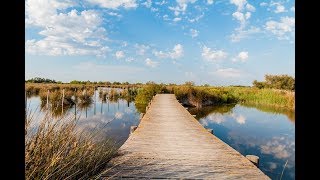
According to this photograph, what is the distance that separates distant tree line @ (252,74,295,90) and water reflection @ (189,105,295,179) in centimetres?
2635

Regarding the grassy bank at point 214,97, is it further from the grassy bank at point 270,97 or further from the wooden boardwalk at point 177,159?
the wooden boardwalk at point 177,159

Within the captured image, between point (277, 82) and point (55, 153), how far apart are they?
49128mm

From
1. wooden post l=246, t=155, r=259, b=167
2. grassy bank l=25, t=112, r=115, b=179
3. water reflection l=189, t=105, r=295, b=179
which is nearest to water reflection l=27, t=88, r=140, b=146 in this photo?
grassy bank l=25, t=112, r=115, b=179

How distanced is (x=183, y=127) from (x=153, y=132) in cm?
128

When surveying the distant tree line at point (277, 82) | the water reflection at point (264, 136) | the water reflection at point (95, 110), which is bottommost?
the water reflection at point (264, 136)

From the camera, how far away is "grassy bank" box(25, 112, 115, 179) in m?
2.91

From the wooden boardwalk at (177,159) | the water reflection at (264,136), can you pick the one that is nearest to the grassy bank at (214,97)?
the water reflection at (264,136)

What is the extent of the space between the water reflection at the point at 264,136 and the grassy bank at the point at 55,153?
210 inches

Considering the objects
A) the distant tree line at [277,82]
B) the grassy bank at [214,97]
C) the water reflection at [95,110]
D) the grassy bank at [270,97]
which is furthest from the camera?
the distant tree line at [277,82]

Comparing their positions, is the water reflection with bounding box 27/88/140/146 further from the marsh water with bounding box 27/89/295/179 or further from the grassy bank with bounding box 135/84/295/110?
the grassy bank with bounding box 135/84/295/110

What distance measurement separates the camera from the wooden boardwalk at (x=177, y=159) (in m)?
4.03

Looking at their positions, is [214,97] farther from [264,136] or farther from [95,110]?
[264,136]
